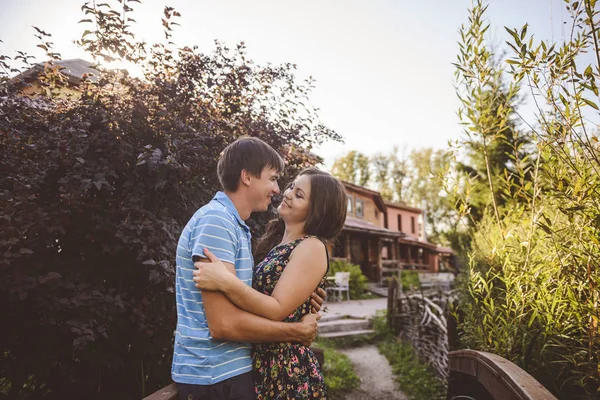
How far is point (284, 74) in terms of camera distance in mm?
4828

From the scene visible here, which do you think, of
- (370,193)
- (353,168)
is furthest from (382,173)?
(370,193)

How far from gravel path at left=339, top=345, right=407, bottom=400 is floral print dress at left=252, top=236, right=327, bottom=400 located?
5163 mm

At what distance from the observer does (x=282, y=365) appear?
81.4 inches

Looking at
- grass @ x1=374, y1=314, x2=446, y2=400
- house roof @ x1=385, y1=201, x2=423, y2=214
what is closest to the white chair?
grass @ x1=374, y1=314, x2=446, y2=400

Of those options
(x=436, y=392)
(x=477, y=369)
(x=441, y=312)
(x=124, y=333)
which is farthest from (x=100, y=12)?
(x=441, y=312)

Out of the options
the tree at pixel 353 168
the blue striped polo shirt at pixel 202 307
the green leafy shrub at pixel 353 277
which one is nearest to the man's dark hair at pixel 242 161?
the blue striped polo shirt at pixel 202 307

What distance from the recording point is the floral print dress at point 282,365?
79.9 inches

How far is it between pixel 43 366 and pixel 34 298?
559 millimetres

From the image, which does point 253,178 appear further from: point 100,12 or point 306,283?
point 100,12

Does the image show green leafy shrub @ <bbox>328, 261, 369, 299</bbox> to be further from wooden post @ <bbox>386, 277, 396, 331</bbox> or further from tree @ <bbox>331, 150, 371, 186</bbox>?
tree @ <bbox>331, 150, 371, 186</bbox>

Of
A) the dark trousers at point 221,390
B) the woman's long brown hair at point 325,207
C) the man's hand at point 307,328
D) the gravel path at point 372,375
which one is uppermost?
the woman's long brown hair at point 325,207

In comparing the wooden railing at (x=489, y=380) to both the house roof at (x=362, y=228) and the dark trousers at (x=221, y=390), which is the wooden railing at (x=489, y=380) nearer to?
the dark trousers at (x=221, y=390)

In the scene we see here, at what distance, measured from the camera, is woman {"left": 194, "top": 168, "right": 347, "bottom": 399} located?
5.91ft

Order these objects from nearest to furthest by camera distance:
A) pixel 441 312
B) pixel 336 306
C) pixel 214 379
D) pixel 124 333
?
pixel 214 379
pixel 124 333
pixel 441 312
pixel 336 306
